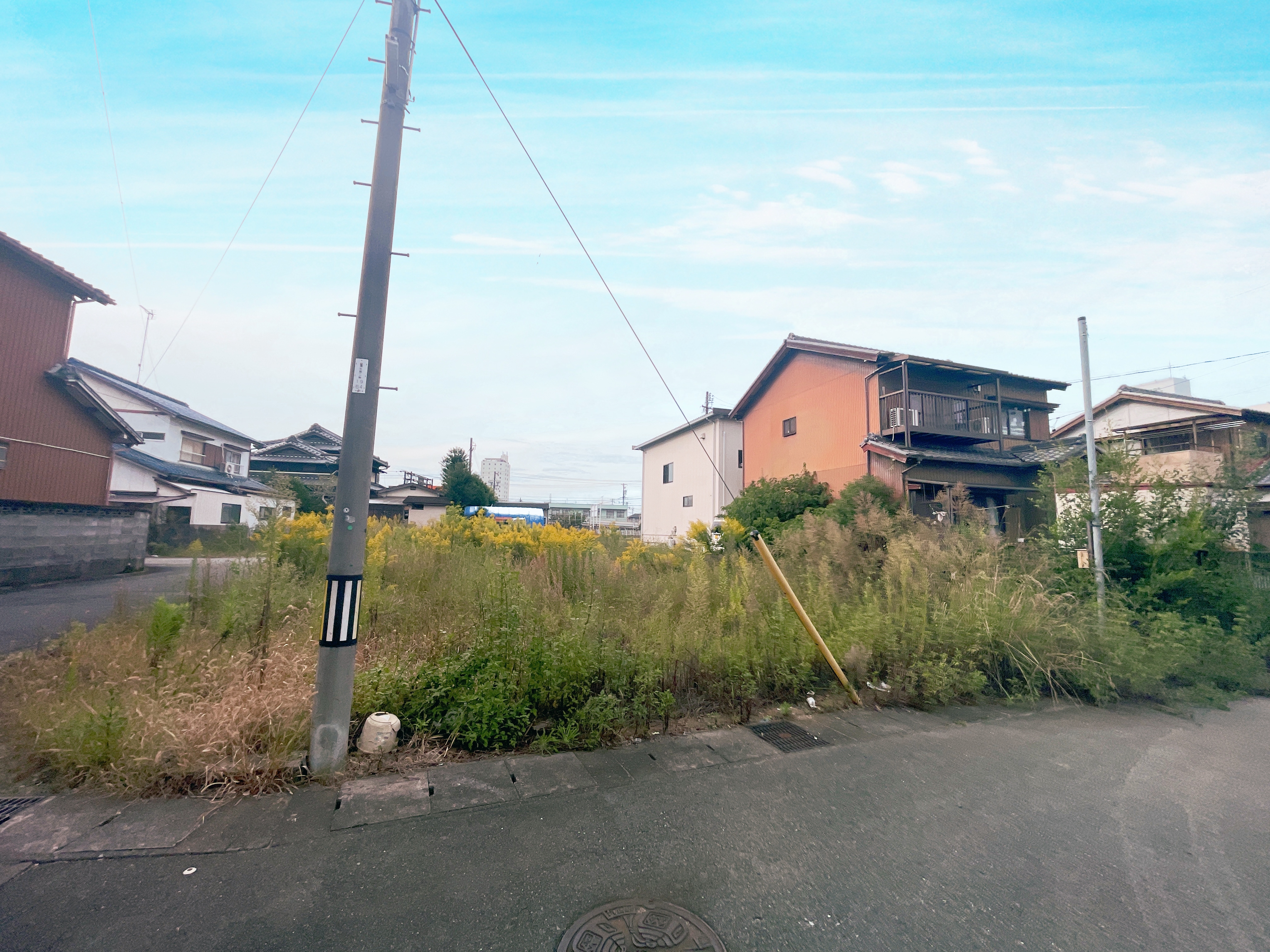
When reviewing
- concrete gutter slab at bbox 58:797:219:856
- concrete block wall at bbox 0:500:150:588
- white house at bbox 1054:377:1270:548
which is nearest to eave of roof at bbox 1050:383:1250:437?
white house at bbox 1054:377:1270:548

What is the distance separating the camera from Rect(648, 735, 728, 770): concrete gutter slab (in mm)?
3168

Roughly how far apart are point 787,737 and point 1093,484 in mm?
4866

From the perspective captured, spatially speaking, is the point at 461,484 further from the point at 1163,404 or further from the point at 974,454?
the point at 1163,404

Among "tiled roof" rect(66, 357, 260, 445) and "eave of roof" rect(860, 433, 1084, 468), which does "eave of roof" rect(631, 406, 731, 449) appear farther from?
"tiled roof" rect(66, 357, 260, 445)

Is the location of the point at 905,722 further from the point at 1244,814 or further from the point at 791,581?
the point at 791,581

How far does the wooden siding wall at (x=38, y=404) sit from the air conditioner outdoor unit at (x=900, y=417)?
18394mm

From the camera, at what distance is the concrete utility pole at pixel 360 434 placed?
2887mm

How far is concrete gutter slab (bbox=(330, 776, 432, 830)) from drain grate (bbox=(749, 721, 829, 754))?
2149 mm

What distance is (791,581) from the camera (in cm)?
658

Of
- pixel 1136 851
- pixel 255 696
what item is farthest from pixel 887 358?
→ pixel 255 696

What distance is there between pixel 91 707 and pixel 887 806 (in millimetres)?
4245

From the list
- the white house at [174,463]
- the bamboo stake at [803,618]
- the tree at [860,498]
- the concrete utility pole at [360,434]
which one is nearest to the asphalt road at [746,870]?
the concrete utility pole at [360,434]

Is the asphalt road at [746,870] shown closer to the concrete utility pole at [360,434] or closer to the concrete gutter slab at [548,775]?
the concrete gutter slab at [548,775]

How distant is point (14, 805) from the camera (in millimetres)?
2475
